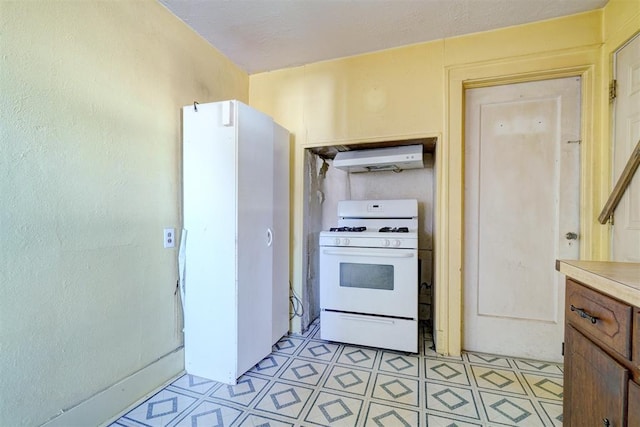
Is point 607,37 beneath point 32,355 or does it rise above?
above

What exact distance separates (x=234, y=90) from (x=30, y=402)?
2.23 metres

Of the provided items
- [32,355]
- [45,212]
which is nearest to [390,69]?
[45,212]

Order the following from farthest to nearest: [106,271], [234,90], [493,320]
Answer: [234,90] < [493,320] < [106,271]

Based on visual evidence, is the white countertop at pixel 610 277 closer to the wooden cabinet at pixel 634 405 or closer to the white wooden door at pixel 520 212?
the wooden cabinet at pixel 634 405

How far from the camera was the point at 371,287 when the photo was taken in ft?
7.04

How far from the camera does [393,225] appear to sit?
247 cm

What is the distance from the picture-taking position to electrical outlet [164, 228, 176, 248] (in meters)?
1.73

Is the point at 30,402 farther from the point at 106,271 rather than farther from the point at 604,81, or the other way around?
the point at 604,81

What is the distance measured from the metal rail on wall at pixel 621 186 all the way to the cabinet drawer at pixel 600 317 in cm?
94

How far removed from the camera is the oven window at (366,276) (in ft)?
6.93

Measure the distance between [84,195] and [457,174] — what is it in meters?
2.23

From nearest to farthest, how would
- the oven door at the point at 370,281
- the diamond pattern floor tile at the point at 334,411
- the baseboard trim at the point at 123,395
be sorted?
the baseboard trim at the point at 123,395, the diamond pattern floor tile at the point at 334,411, the oven door at the point at 370,281

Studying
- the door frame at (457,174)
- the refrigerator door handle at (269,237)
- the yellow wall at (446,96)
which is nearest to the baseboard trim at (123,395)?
the refrigerator door handle at (269,237)

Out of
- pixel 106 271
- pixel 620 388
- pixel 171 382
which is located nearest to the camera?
pixel 620 388
